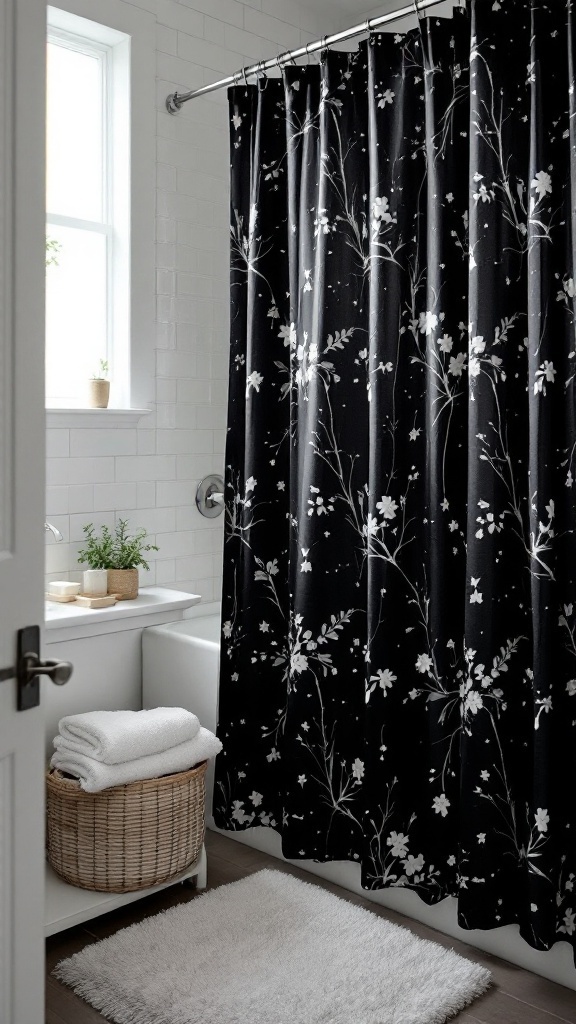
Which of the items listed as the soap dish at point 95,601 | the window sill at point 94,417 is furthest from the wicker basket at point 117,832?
the window sill at point 94,417

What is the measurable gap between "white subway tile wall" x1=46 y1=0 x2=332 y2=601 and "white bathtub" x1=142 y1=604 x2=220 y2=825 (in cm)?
27

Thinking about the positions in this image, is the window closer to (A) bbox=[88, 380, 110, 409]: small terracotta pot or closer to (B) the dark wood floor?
(A) bbox=[88, 380, 110, 409]: small terracotta pot

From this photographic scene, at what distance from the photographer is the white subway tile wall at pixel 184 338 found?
293 cm

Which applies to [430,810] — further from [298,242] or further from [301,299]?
[298,242]

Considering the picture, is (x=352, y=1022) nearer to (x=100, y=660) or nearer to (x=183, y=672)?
(x=183, y=672)

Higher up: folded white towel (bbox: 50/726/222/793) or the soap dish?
Result: the soap dish

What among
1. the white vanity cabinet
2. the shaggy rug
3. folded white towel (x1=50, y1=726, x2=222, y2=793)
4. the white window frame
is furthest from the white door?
the white window frame

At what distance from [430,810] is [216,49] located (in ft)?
8.69

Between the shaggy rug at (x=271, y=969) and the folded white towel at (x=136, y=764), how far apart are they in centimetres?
38

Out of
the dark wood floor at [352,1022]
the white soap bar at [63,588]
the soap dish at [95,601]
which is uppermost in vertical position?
the white soap bar at [63,588]

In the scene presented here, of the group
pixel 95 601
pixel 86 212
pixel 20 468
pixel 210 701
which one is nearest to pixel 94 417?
pixel 95 601

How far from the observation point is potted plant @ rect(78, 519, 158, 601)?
278 centimetres

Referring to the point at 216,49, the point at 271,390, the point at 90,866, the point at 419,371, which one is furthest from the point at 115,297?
the point at 90,866

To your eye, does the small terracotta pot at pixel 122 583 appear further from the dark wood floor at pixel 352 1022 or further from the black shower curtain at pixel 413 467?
the dark wood floor at pixel 352 1022
